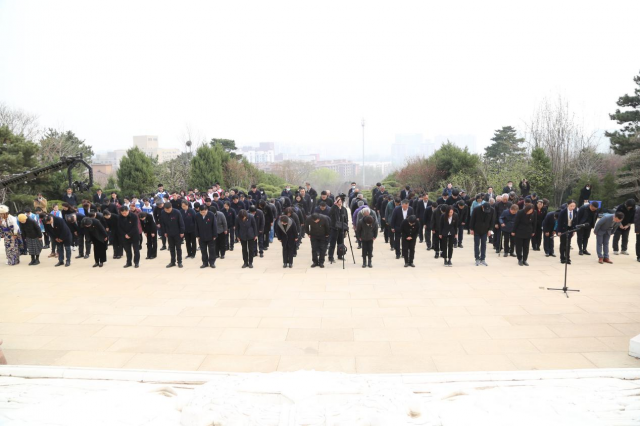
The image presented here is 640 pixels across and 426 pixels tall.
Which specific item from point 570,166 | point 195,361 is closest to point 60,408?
point 195,361

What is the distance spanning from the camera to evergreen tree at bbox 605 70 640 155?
2327 cm

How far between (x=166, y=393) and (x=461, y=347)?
12.1 ft

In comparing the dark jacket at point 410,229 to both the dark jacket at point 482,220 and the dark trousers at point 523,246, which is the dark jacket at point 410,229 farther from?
the dark trousers at point 523,246

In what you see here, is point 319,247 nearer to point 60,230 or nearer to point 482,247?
point 482,247

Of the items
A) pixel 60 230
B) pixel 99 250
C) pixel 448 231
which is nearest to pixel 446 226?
pixel 448 231

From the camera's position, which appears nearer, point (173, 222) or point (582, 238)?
point (173, 222)

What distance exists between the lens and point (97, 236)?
431 inches

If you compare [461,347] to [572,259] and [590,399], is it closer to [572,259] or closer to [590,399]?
[590,399]

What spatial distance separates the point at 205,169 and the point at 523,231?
891 inches

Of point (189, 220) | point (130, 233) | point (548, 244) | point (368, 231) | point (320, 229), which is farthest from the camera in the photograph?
point (548, 244)

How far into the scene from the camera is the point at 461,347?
5.80 metres

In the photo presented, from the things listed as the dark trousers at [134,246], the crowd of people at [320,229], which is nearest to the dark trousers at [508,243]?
the crowd of people at [320,229]

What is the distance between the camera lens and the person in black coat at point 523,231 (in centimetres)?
1045

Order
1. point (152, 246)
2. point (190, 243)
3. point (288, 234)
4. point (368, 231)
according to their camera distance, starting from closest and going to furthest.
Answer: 1. point (368, 231)
2. point (288, 234)
3. point (190, 243)
4. point (152, 246)
